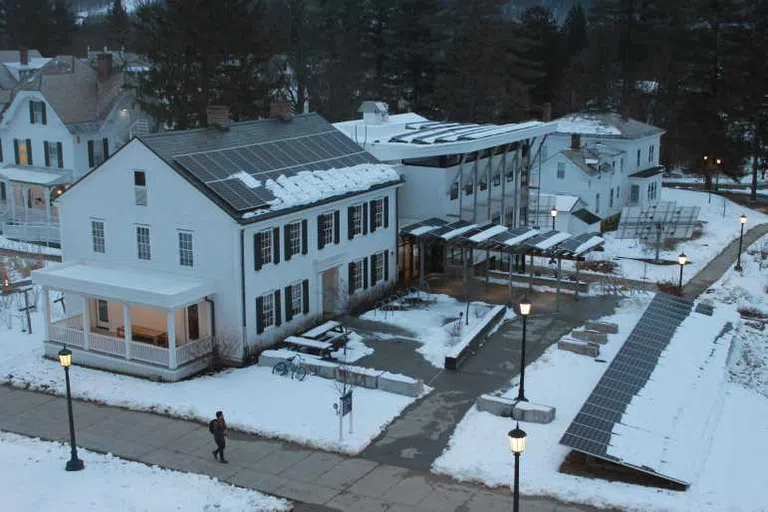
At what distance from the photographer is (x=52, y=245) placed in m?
49.4

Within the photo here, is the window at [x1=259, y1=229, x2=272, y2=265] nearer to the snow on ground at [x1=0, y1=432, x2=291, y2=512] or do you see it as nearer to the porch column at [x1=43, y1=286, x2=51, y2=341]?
the porch column at [x1=43, y1=286, x2=51, y2=341]

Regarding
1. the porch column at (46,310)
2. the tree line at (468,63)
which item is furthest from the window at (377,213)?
the tree line at (468,63)

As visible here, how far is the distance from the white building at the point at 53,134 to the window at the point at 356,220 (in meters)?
21.8

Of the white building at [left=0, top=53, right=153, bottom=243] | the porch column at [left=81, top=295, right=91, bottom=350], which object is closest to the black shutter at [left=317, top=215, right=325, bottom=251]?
the porch column at [left=81, top=295, right=91, bottom=350]

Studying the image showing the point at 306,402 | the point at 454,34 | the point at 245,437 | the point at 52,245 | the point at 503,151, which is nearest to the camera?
the point at 245,437

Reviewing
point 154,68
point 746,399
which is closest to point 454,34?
point 154,68

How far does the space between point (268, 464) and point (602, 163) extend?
124ft

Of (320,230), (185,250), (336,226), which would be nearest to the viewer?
(185,250)

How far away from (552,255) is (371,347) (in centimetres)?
885

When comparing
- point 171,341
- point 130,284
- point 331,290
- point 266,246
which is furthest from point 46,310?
point 331,290

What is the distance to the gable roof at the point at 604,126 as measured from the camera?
189 ft

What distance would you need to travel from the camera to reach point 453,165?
40.2 metres

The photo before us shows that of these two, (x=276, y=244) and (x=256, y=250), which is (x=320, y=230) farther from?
(x=256, y=250)

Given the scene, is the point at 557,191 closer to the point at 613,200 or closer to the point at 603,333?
the point at 613,200
